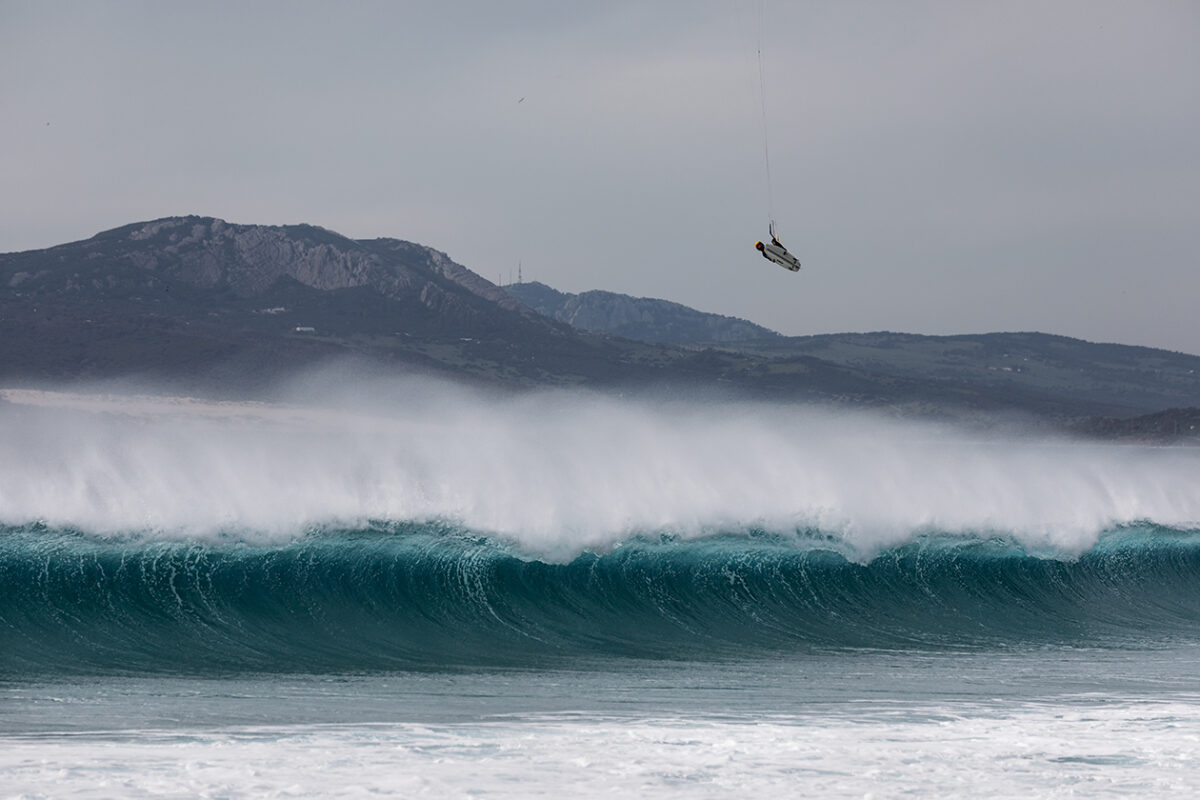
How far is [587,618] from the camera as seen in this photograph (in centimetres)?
1573

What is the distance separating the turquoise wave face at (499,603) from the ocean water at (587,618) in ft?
0.19

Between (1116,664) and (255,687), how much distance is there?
9.12m

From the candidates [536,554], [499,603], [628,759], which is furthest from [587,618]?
[628,759]

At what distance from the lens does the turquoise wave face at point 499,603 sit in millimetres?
13641

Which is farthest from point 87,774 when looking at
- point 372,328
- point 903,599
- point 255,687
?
point 372,328

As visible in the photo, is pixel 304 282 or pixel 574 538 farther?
pixel 304 282

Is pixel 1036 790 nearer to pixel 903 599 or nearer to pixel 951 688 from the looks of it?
pixel 951 688

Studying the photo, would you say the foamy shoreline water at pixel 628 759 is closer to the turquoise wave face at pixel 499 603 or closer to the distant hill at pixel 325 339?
the turquoise wave face at pixel 499 603

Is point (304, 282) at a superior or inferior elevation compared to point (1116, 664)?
superior

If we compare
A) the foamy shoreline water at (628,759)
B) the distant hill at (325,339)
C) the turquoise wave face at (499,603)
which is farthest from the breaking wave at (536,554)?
the distant hill at (325,339)

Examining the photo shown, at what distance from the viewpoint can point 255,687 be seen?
37.8ft

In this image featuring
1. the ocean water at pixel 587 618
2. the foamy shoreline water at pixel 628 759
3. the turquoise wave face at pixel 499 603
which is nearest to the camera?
the foamy shoreline water at pixel 628 759

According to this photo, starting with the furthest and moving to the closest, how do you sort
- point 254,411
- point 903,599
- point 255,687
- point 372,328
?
point 372,328 < point 254,411 < point 903,599 < point 255,687

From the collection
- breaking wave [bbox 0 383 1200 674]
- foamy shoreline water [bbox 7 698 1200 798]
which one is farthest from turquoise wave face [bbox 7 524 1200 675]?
foamy shoreline water [bbox 7 698 1200 798]
